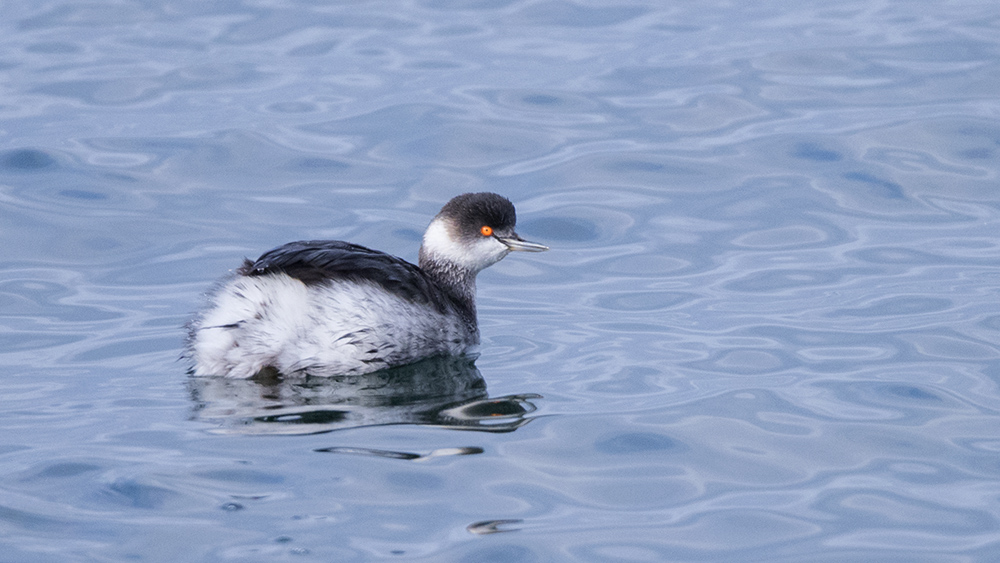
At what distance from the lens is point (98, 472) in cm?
570

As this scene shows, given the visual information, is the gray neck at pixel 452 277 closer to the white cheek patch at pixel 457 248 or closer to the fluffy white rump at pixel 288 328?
the white cheek patch at pixel 457 248

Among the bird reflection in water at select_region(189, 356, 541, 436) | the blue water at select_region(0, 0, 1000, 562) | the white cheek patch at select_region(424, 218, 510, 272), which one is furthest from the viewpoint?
the white cheek patch at select_region(424, 218, 510, 272)

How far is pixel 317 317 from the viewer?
6832 millimetres

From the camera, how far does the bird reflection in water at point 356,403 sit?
621 cm

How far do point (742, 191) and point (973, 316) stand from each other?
Answer: 2703 millimetres

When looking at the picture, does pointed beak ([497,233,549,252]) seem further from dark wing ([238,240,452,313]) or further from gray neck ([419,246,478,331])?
dark wing ([238,240,452,313])

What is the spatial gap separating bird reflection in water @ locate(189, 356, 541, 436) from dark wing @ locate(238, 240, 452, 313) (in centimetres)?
44

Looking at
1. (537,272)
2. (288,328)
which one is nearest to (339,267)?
(288,328)

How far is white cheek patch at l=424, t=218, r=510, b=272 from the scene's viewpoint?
789 centimetres

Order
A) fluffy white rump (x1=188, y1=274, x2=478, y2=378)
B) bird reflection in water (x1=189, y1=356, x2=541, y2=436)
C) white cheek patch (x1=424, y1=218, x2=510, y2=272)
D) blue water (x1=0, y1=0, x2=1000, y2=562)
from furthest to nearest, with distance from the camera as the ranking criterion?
white cheek patch (x1=424, y1=218, x2=510, y2=272), fluffy white rump (x1=188, y1=274, x2=478, y2=378), bird reflection in water (x1=189, y1=356, x2=541, y2=436), blue water (x1=0, y1=0, x2=1000, y2=562)

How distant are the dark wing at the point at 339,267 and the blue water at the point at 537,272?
1.55ft

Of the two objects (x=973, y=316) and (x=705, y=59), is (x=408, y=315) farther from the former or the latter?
(x=705, y=59)

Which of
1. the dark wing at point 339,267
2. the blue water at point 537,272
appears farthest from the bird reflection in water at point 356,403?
the dark wing at point 339,267

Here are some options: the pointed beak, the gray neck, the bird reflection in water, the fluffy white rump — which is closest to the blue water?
the bird reflection in water
